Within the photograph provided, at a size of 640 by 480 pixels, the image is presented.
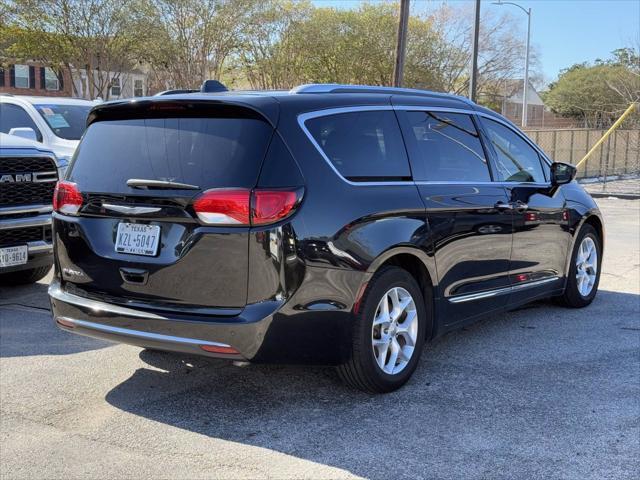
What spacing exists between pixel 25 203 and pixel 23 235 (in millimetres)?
303

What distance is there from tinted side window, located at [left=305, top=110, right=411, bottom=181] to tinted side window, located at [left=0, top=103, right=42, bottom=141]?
7.20 m

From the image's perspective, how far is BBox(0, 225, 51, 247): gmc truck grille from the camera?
6793 mm

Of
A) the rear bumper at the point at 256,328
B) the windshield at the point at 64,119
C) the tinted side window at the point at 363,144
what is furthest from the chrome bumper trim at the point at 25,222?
the tinted side window at the point at 363,144

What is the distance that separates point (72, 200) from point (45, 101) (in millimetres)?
7056

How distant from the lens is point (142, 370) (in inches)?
199

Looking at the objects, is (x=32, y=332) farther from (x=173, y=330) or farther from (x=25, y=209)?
(x=173, y=330)

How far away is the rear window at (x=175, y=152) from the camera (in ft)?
12.9

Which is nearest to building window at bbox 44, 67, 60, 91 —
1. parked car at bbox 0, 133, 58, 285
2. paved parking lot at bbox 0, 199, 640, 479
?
parked car at bbox 0, 133, 58, 285

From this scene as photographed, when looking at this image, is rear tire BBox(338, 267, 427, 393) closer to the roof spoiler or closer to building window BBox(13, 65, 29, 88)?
the roof spoiler

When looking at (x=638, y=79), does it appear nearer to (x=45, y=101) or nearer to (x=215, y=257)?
(x=45, y=101)

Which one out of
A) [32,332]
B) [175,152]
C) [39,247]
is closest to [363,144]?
[175,152]

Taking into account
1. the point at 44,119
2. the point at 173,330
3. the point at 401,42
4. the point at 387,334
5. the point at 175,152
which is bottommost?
the point at 387,334

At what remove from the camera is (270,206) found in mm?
3857

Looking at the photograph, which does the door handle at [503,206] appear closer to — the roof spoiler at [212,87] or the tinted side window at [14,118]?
the roof spoiler at [212,87]
